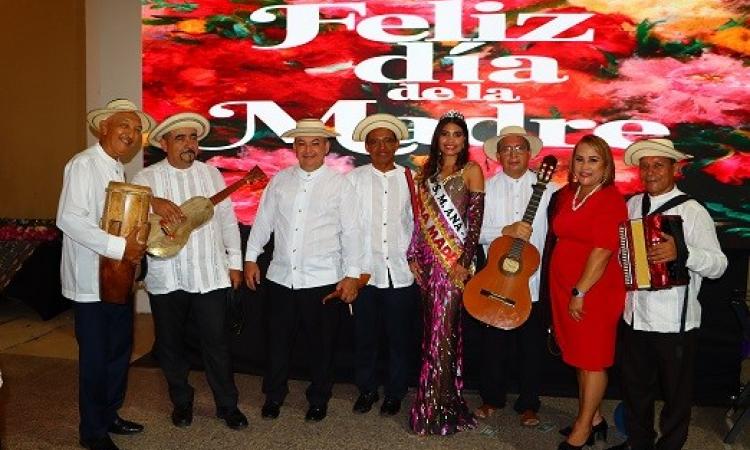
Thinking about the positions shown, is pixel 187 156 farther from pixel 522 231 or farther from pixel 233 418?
pixel 522 231

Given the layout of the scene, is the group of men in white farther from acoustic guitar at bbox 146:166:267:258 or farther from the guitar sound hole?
the guitar sound hole

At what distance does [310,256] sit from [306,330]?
42 centimetres

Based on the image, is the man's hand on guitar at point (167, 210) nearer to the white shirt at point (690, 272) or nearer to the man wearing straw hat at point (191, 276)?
the man wearing straw hat at point (191, 276)

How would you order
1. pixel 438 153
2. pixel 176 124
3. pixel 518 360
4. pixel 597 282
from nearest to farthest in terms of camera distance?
pixel 597 282
pixel 176 124
pixel 438 153
pixel 518 360

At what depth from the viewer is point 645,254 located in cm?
311

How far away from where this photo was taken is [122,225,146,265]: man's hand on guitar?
10.5 ft

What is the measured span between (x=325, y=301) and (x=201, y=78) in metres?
2.75

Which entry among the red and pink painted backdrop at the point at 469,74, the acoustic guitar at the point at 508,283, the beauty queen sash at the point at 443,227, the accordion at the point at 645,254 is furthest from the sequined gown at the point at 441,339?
the red and pink painted backdrop at the point at 469,74

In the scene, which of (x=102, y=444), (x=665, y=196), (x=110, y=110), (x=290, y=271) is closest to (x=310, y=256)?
(x=290, y=271)

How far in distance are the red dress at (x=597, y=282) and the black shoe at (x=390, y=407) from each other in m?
1.08

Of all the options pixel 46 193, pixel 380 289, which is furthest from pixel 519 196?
pixel 46 193

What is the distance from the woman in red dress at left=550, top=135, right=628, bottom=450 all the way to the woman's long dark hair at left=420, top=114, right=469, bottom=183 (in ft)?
1.82

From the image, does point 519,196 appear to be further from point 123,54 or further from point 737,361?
point 123,54

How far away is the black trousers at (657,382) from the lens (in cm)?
320
